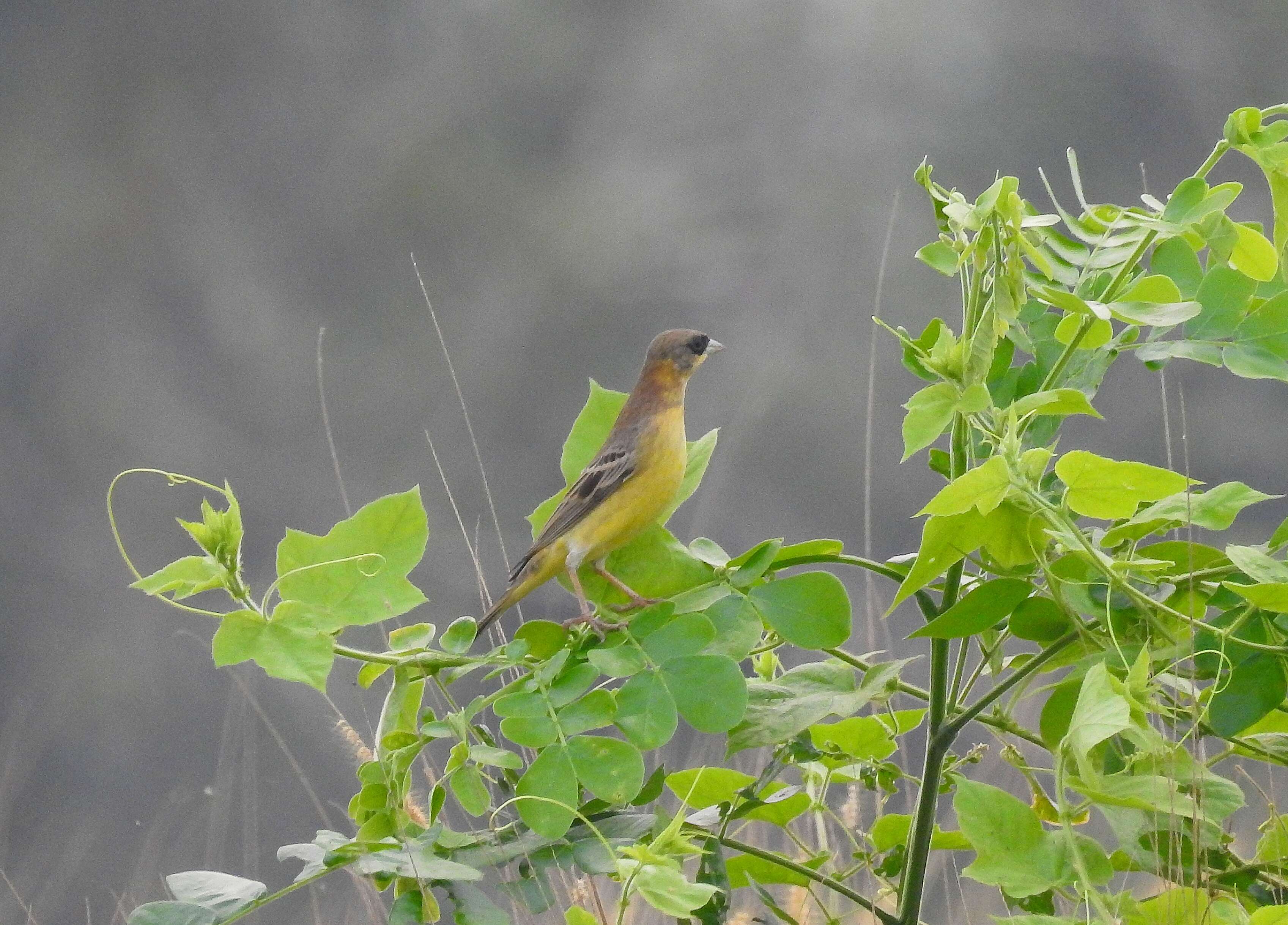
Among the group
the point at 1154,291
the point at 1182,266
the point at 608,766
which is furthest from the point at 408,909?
the point at 1182,266

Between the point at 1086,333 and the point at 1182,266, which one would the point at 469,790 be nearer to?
the point at 1086,333

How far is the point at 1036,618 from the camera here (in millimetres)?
794

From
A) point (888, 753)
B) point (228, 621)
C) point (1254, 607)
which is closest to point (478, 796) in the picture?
point (228, 621)

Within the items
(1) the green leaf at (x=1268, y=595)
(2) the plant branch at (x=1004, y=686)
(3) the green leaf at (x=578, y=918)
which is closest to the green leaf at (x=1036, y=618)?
(2) the plant branch at (x=1004, y=686)

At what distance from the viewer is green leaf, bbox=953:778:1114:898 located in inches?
27.1

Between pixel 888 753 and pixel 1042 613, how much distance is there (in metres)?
0.20

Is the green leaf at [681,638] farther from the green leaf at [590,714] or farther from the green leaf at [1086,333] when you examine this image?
the green leaf at [1086,333]

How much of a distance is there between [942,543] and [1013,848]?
0.58ft

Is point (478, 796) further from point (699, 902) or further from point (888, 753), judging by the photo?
point (888, 753)

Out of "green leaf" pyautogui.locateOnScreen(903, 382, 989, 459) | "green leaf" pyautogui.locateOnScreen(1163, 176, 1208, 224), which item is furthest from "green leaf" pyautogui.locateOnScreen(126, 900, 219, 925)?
"green leaf" pyautogui.locateOnScreen(1163, 176, 1208, 224)

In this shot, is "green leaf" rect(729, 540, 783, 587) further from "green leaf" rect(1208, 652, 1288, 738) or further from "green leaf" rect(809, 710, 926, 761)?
"green leaf" rect(1208, 652, 1288, 738)

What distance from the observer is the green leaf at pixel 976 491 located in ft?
2.10

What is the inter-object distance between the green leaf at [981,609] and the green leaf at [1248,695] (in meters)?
0.12

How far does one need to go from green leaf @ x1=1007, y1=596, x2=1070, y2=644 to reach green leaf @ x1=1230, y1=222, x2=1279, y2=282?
27 centimetres
